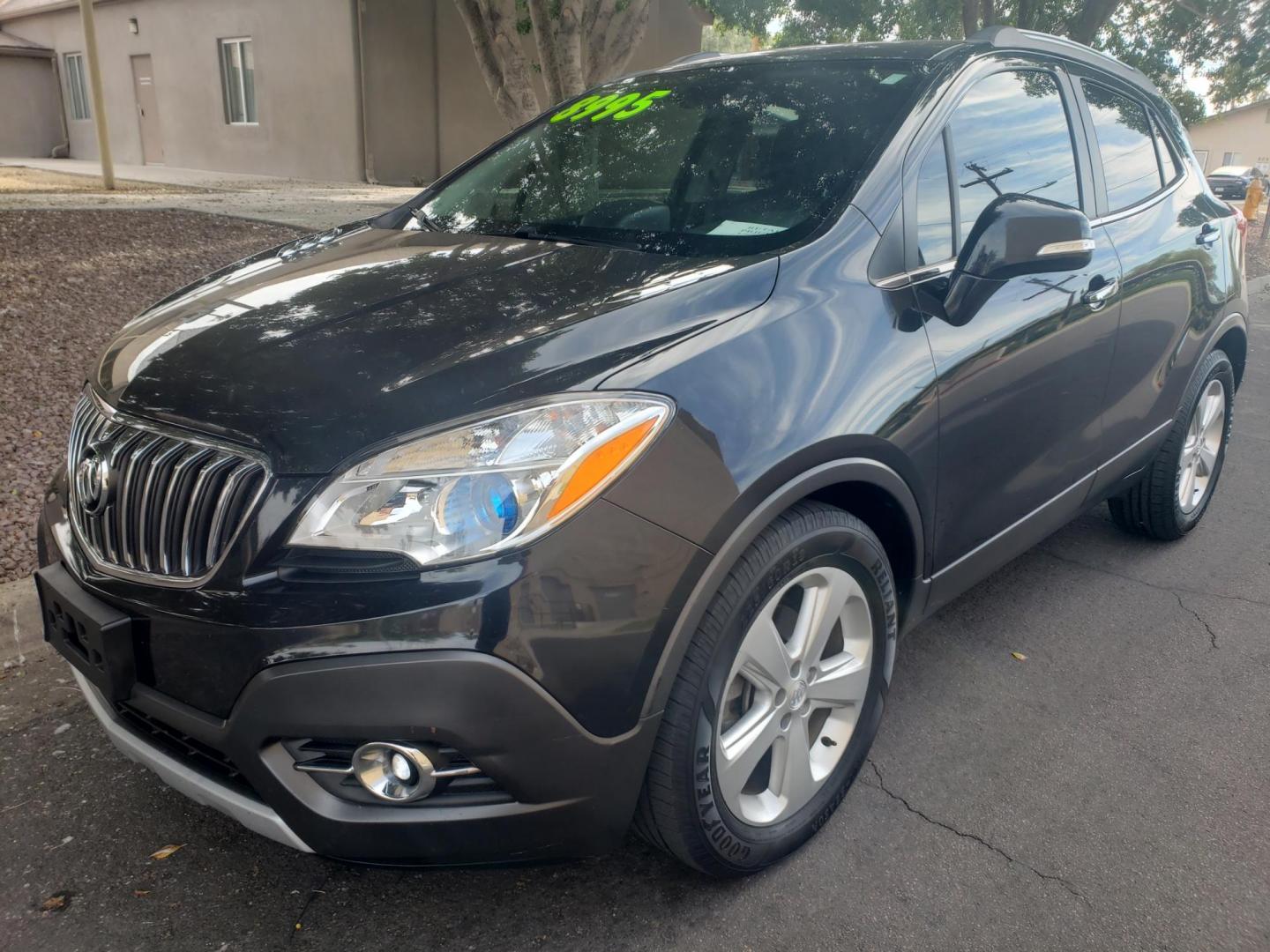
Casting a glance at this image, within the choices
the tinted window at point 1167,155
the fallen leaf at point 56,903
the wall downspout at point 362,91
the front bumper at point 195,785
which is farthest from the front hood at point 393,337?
the wall downspout at point 362,91

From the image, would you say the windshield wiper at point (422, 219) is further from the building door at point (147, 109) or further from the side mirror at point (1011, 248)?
the building door at point (147, 109)

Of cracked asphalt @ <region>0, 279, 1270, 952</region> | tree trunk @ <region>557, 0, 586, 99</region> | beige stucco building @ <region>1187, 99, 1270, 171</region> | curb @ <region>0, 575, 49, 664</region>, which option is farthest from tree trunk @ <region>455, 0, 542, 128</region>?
beige stucco building @ <region>1187, 99, 1270, 171</region>

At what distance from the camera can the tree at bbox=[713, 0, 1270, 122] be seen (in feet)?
46.8

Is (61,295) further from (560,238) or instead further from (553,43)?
(560,238)

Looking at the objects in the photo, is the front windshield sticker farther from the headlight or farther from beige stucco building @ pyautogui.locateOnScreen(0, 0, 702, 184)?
beige stucco building @ pyautogui.locateOnScreen(0, 0, 702, 184)

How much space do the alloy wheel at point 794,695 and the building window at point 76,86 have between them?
85.5 ft

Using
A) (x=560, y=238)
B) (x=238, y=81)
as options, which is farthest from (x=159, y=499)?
(x=238, y=81)

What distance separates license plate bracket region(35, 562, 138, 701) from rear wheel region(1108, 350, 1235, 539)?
140 inches

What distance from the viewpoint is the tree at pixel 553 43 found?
327 inches

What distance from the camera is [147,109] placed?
68.4ft

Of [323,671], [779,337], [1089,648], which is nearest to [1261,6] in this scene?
[1089,648]

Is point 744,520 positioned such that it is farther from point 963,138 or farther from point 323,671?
point 963,138

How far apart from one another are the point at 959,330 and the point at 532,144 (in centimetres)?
168

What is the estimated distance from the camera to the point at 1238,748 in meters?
2.88
